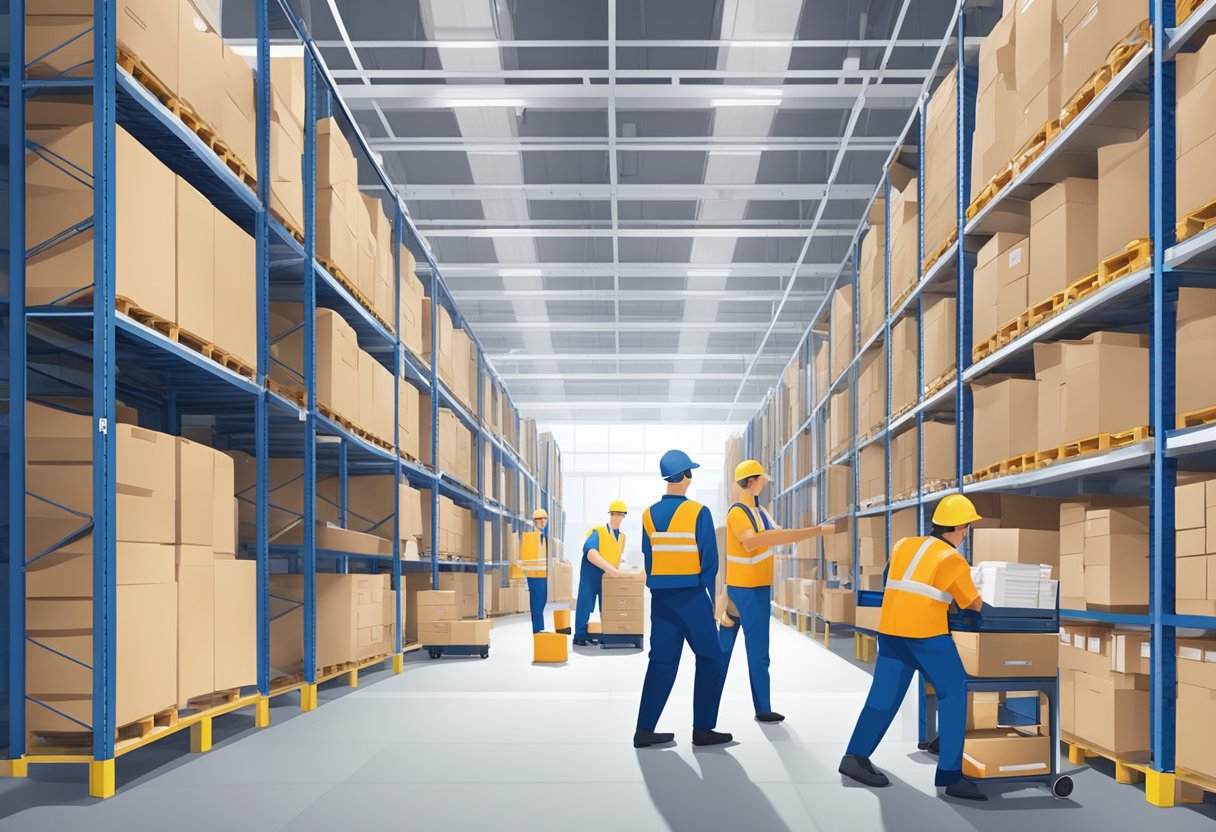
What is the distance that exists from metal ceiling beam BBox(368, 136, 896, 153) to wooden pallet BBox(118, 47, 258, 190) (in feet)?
23.2

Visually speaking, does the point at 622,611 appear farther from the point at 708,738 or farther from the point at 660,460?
the point at 708,738

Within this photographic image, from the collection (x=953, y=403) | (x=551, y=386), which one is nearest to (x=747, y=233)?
(x=953, y=403)

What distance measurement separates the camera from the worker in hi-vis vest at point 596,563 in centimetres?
1290

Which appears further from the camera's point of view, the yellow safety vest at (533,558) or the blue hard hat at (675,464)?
the yellow safety vest at (533,558)

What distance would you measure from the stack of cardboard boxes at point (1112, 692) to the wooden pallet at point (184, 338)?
5311mm

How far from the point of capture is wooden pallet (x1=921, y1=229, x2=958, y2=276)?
7.87 meters

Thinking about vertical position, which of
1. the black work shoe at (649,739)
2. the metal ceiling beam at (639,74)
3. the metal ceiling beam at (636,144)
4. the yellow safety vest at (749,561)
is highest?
the metal ceiling beam at (639,74)

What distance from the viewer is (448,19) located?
11.2m

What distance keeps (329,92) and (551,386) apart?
24.8 meters

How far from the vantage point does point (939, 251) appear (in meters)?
8.21

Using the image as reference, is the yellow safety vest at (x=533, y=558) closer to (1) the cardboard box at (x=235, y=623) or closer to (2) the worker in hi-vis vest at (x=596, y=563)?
(2) the worker in hi-vis vest at (x=596, y=563)

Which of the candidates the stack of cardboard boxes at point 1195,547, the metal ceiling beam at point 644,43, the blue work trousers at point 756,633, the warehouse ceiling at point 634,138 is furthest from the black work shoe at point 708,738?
the metal ceiling beam at point 644,43

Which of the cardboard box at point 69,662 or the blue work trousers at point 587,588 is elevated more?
the cardboard box at point 69,662

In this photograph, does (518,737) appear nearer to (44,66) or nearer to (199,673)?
(199,673)
